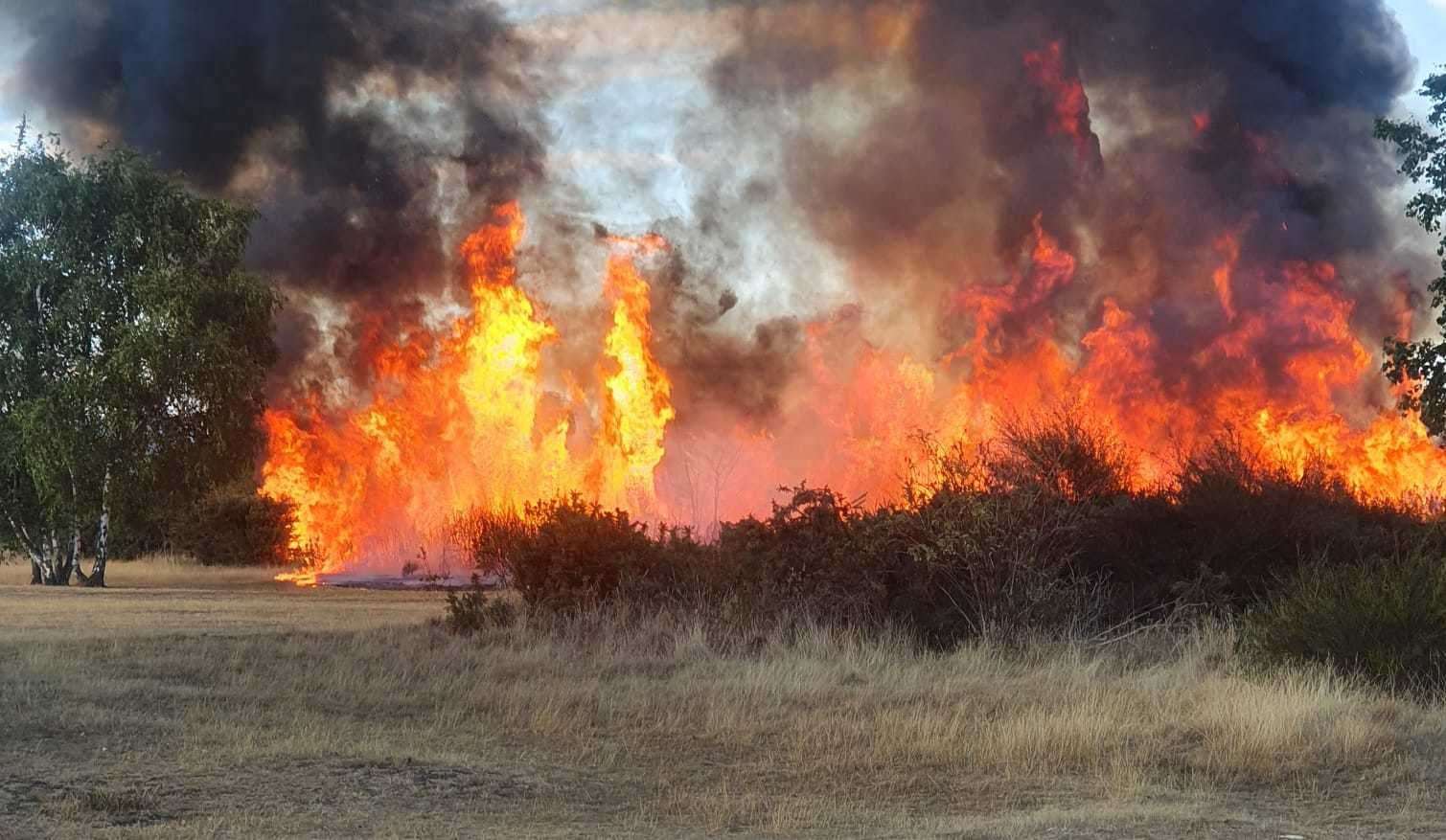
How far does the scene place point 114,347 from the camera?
34.3 m

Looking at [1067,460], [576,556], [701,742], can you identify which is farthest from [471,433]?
[701,742]

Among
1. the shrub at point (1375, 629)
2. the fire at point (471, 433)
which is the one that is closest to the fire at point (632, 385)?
the fire at point (471, 433)

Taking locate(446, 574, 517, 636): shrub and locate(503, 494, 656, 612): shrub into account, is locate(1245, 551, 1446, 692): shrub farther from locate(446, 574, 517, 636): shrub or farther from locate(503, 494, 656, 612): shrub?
locate(446, 574, 517, 636): shrub

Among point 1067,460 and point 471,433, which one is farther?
point 471,433

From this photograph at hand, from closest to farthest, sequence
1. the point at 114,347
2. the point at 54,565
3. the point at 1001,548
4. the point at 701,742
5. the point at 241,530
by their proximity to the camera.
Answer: the point at 701,742 < the point at 1001,548 < the point at 114,347 < the point at 54,565 < the point at 241,530

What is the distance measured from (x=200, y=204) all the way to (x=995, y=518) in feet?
83.3

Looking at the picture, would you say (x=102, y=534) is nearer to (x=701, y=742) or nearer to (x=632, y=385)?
(x=632, y=385)

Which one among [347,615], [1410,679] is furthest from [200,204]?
[1410,679]

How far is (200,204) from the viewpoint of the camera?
1420 inches

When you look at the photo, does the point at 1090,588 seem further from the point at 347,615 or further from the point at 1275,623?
the point at 347,615

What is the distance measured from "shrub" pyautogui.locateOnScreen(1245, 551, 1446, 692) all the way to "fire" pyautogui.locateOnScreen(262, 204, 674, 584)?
947 inches

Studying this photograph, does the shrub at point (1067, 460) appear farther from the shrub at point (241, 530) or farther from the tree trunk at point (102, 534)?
the shrub at point (241, 530)

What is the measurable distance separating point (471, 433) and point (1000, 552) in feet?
82.5

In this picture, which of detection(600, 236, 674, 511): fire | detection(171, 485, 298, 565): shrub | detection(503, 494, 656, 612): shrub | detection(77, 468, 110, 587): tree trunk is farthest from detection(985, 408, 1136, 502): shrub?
detection(171, 485, 298, 565): shrub
